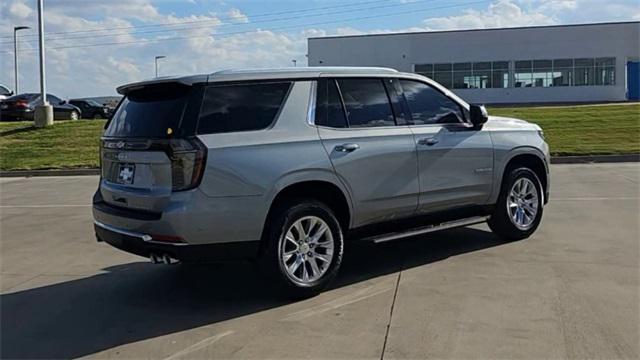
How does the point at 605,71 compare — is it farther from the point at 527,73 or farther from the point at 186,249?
the point at 186,249

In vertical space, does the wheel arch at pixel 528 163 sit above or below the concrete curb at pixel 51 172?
above

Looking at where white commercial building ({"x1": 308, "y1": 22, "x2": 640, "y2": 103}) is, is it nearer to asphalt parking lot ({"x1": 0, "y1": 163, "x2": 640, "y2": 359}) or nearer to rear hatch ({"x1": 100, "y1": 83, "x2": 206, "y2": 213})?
asphalt parking lot ({"x1": 0, "y1": 163, "x2": 640, "y2": 359})

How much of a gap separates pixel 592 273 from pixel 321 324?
A: 9.00 ft

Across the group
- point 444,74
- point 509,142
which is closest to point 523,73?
point 444,74

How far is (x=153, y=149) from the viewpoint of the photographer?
17.3 feet

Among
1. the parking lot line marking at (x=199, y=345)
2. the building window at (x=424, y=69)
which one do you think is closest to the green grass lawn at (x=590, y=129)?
the parking lot line marking at (x=199, y=345)

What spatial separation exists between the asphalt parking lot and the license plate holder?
40.9 inches

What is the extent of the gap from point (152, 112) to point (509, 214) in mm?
4028

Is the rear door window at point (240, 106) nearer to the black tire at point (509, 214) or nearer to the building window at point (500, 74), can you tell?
the black tire at point (509, 214)

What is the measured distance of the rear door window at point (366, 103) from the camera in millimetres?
6160

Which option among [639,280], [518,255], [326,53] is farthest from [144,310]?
[326,53]

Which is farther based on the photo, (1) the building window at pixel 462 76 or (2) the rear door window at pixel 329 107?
(1) the building window at pixel 462 76

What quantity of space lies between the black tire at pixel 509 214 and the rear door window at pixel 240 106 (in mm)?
2932

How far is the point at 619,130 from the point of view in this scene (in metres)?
21.9
